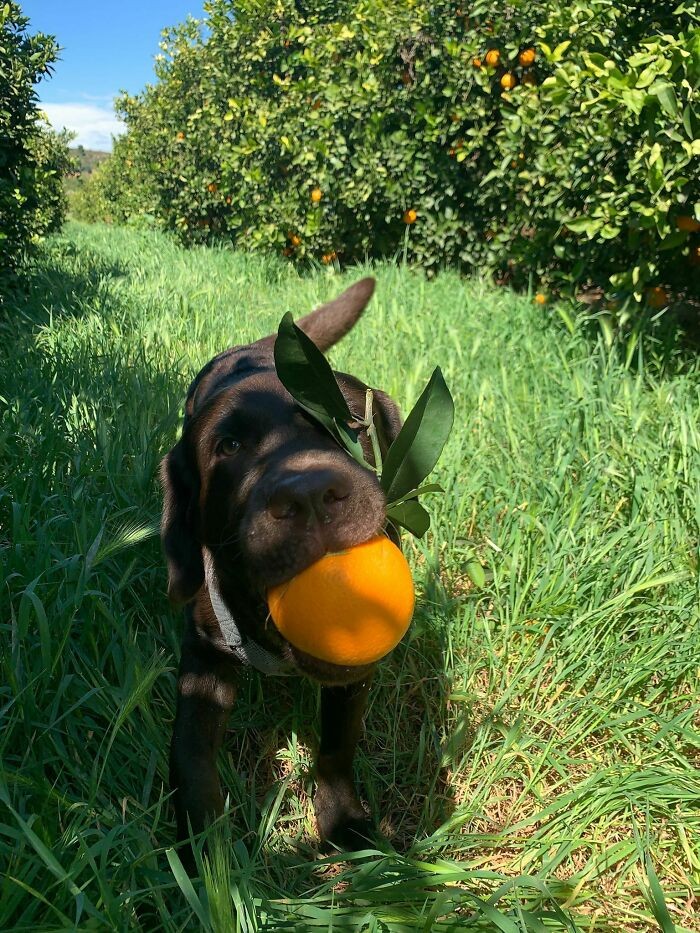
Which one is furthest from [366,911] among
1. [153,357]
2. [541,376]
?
[153,357]

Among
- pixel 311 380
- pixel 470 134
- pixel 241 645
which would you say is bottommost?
pixel 241 645

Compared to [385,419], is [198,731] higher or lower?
lower

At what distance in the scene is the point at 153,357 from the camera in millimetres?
3881

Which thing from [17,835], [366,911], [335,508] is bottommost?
[366,911]

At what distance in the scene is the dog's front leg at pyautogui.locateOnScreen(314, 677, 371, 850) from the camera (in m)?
1.85

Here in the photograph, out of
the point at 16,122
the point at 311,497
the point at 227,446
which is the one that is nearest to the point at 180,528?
the point at 227,446

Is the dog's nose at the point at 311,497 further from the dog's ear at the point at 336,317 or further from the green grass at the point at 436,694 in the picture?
the dog's ear at the point at 336,317

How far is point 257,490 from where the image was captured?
1.45 metres

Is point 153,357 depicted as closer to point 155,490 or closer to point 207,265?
point 155,490

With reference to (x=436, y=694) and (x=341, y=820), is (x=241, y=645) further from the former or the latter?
(x=436, y=694)

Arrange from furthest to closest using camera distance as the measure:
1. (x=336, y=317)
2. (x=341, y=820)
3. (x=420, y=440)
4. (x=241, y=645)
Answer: (x=336, y=317) < (x=341, y=820) < (x=241, y=645) < (x=420, y=440)

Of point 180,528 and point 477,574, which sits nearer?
point 180,528

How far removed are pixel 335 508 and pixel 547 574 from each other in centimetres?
127

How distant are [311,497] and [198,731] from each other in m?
0.78
